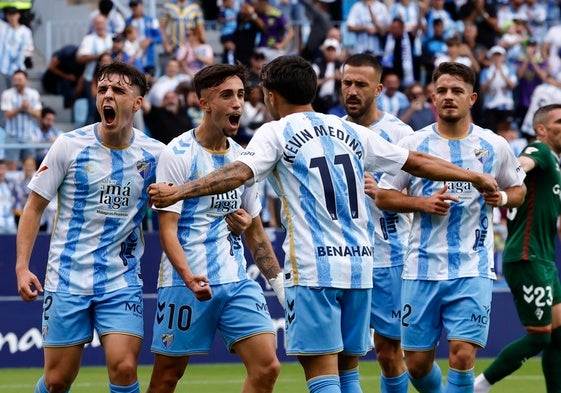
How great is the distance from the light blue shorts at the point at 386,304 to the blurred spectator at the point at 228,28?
10841 mm

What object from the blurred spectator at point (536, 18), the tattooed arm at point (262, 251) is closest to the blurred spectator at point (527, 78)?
the blurred spectator at point (536, 18)

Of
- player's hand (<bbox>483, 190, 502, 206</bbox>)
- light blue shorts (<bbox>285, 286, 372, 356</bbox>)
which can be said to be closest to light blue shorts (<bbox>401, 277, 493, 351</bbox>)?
player's hand (<bbox>483, 190, 502, 206</bbox>)

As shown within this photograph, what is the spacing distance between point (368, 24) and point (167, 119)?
16.4 ft

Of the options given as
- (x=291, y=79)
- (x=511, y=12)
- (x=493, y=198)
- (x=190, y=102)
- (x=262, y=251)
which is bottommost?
(x=190, y=102)

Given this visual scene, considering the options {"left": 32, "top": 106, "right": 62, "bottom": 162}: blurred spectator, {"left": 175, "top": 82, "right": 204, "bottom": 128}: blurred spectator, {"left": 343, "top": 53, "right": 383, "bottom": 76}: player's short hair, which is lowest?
{"left": 32, "top": 106, "right": 62, "bottom": 162}: blurred spectator

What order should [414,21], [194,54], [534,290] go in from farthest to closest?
1. [414,21]
2. [194,54]
3. [534,290]

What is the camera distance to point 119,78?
7.62m

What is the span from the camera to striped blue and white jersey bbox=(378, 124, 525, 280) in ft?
26.7

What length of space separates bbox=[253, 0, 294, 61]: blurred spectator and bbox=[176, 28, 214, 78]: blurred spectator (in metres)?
0.99

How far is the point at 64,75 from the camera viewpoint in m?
19.4

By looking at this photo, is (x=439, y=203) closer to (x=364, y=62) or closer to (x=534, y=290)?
(x=364, y=62)

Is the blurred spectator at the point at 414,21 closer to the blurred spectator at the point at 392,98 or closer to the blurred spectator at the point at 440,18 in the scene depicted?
the blurred spectator at the point at 440,18

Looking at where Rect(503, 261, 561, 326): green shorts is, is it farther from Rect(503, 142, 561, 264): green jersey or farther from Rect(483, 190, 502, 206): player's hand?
Rect(483, 190, 502, 206): player's hand

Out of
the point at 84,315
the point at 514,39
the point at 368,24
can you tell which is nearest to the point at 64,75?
the point at 368,24
